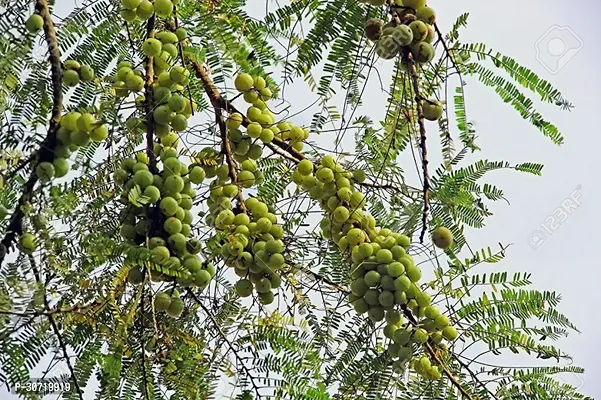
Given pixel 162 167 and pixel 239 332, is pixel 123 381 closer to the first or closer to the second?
pixel 239 332

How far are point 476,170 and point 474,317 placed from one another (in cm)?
30

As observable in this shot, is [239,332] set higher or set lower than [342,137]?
lower

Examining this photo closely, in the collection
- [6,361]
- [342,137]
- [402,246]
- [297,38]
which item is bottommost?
[6,361]

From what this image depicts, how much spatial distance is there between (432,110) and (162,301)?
511 mm

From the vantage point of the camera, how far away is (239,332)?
128 cm

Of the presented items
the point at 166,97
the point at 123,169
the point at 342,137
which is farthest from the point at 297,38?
the point at 123,169

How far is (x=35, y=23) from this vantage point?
1005mm

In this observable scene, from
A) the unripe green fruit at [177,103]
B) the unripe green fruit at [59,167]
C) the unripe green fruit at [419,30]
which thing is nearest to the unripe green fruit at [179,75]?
the unripe green fruit at [177,103]

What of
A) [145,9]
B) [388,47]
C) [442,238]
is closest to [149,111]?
[145,9]

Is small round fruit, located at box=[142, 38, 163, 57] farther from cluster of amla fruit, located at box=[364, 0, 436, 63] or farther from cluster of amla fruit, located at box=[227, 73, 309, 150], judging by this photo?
cluster of amla fruit, located at box=[364, 0, 436, 63]

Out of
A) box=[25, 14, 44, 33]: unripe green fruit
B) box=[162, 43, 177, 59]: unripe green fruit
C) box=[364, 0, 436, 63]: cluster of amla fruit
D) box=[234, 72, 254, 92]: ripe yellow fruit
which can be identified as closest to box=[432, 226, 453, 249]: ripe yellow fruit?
box=[364, 0, 436, 63]: cluster of amla fruit

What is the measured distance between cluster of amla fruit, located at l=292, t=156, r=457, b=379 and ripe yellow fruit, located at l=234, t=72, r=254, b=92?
202mm

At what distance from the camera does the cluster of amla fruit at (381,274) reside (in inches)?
42.7

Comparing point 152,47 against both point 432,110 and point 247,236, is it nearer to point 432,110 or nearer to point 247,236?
point 247,236
